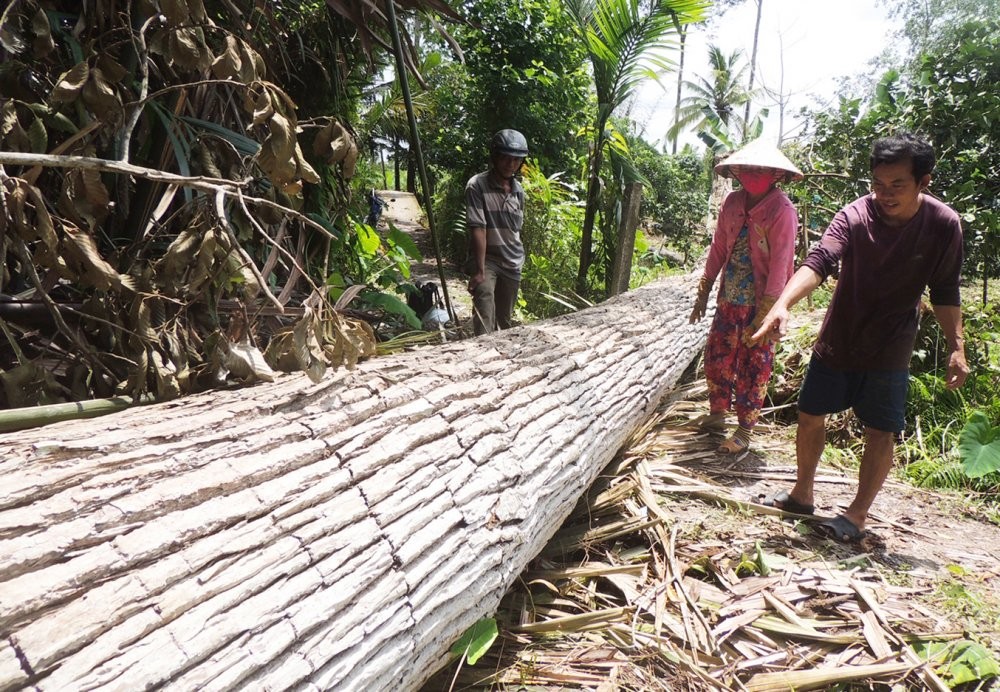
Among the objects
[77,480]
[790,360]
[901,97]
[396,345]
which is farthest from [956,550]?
[901,97]

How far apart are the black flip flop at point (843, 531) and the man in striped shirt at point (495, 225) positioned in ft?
7.49

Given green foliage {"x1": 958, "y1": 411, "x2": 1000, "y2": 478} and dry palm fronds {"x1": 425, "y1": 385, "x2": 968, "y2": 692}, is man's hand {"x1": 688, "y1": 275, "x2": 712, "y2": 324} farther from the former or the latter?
green foliage {"x1": 958, "y1": 411, "x2": 1000, "y2": 478}

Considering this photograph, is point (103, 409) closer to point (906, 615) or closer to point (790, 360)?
point (906, 615)

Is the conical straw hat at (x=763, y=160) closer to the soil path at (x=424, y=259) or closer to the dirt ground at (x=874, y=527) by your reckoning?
the dirt ground at (x=874, y=527)

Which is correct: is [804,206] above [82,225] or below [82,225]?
above

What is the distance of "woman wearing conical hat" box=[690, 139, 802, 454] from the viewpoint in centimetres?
291

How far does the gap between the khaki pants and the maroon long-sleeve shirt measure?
204 cm

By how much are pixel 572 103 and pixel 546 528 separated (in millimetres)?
8262

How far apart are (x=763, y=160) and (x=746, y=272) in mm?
575

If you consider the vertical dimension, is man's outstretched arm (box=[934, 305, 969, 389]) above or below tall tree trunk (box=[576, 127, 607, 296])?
below

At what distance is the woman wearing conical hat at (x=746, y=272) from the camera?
9.53 feet

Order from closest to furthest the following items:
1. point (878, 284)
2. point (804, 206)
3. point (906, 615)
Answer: point (906, 615) → point (878, 284) → point (804, 206)

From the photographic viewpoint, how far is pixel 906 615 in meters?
2.04

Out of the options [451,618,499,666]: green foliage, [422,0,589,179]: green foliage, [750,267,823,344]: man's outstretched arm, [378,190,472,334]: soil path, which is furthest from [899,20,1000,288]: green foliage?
[422,0,589,179]: green foliage
